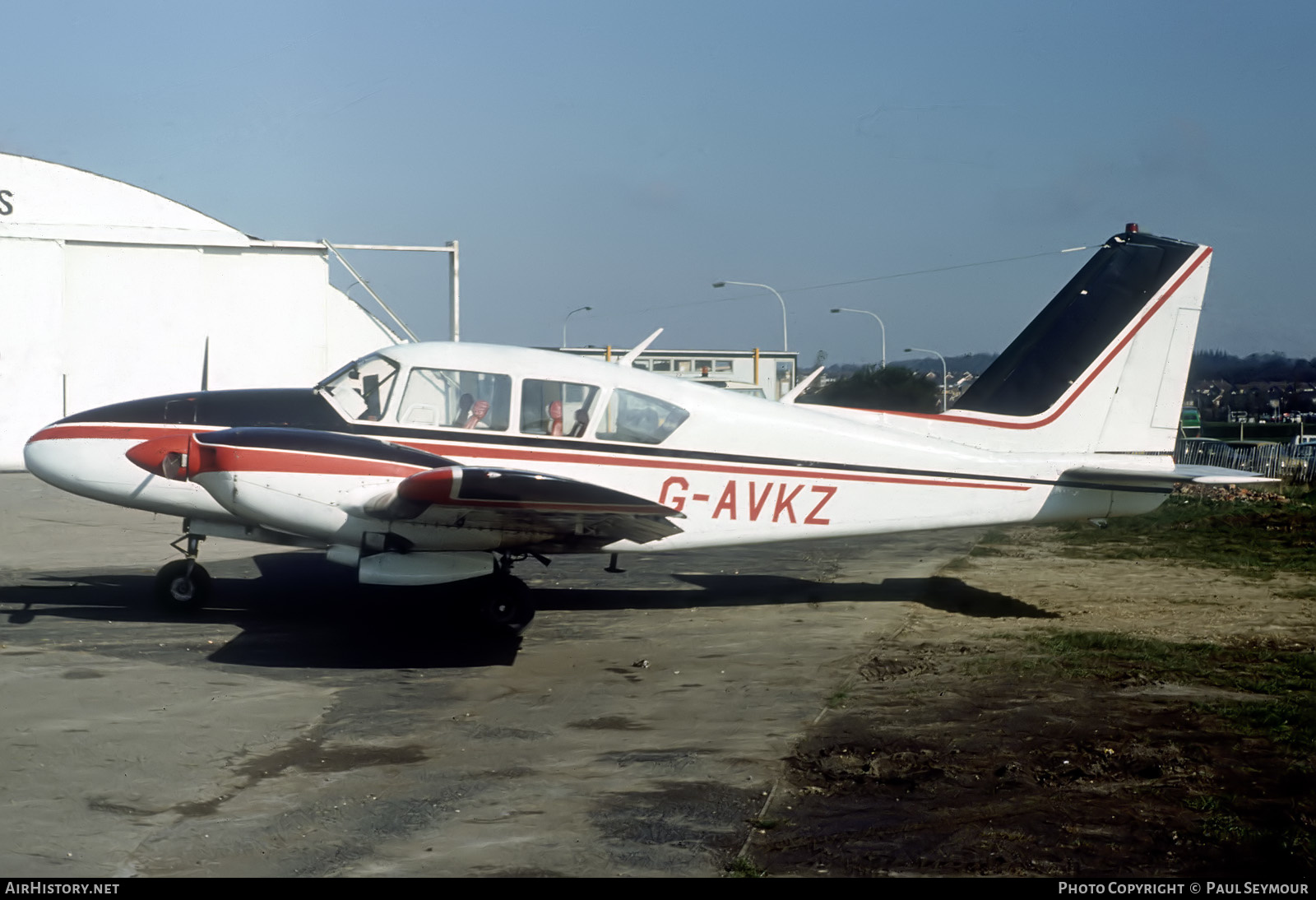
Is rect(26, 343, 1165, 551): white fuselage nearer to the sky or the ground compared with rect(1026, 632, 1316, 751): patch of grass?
nearer to the sky

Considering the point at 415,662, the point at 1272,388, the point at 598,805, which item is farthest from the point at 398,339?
the point at 1272,388

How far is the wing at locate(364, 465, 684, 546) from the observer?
823cm

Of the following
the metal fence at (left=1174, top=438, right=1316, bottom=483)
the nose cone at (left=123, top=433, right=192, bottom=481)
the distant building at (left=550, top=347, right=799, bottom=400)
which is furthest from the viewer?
the distant building at (left=550, top=347, right=799, bottom=400)

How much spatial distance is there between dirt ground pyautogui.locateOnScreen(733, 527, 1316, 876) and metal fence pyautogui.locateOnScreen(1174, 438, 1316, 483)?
1462 cm

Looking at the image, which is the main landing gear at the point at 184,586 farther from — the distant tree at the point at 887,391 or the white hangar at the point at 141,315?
the distant tree at the point at 887,391

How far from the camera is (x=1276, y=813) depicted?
5211 millimetres

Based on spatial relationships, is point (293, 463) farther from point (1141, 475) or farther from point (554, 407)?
point (1141, 475)

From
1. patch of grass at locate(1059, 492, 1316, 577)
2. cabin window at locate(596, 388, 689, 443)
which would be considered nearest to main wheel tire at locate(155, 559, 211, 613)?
cabin window at locate(596, 388, 689, 443)

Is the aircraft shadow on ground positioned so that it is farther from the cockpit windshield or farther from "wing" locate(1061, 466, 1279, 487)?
the cockpit windshield

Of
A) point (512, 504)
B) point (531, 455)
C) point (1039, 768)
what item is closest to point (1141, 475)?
point (1039, 768)

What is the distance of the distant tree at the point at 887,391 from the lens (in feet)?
94.3

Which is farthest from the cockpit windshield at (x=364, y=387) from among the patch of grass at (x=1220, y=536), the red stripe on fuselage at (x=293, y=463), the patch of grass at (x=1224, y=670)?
the patch of grass at (x=1220, y=536)

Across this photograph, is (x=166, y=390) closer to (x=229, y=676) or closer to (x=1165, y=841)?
(x=229, y=676)

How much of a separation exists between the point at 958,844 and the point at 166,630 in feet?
24.3
